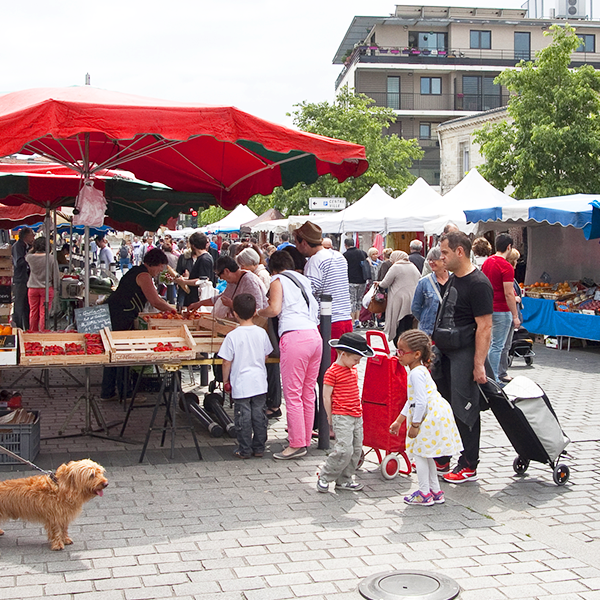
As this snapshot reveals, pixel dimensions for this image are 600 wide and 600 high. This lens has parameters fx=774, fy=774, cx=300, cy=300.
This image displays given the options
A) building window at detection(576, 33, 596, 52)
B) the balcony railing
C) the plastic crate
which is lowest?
the plastic crate

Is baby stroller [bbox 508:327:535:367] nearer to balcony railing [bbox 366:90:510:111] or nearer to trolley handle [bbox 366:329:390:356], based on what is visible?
trolley handle [bbox 366:329:390:356]

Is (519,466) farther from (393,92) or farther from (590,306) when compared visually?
(393,92)

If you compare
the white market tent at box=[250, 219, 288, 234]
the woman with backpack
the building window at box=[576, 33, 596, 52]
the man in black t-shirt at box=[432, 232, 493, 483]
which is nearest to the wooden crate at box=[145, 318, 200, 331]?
the man in black t-shirt at box=[432, 232, 493, 483]

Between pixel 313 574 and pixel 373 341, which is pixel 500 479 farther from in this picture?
pixel 313 574

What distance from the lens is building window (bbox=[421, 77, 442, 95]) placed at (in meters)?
56.2

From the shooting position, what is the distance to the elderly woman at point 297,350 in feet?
21.6

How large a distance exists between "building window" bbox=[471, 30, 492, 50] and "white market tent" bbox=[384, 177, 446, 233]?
3993cm

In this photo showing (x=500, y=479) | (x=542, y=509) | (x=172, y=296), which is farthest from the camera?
(x=172, y=296)

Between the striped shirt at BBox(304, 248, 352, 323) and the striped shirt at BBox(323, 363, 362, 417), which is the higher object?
the striped shirt at BBox(304, 248, 352, 323)

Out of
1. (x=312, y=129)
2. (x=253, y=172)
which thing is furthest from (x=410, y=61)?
(x=253, y=172)

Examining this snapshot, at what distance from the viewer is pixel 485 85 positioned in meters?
55.8

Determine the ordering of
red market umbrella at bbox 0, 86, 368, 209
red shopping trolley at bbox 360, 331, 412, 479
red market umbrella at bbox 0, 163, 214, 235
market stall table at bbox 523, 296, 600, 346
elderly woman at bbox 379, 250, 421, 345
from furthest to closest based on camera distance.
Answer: market stall table at bbox 523, 296, 600, 346 < elderly woman at bbox 379, 250, 421, 345 < red market umbrella at bbox 0, 163, 214, 235 < red shopping trolley at bbox 360, 331, 412, 479 < red market umbrella at bbox 0, 86, 368, 209

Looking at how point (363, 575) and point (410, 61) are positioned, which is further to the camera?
point (410, 61)

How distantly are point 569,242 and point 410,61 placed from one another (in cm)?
4125
